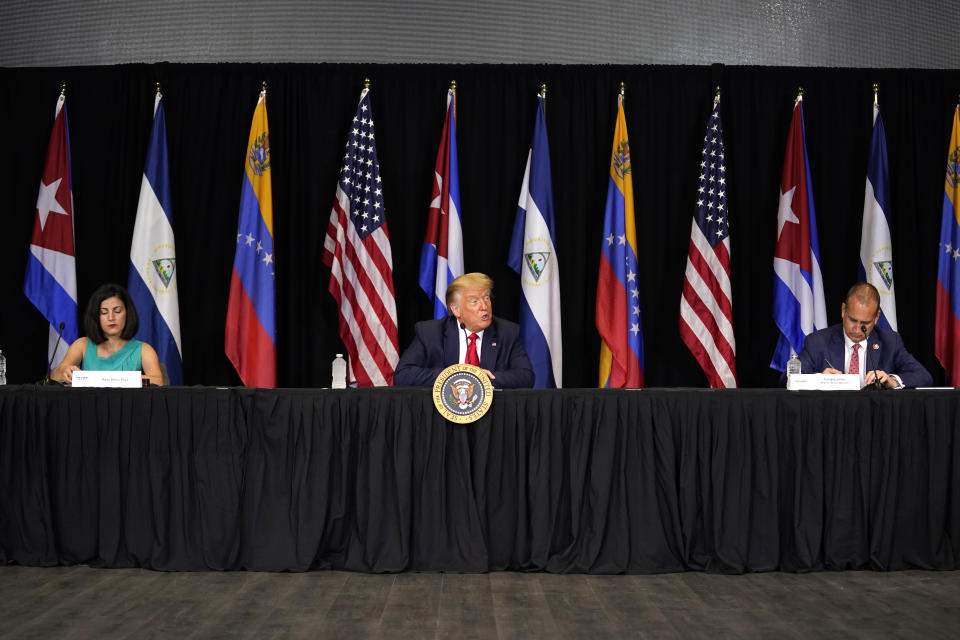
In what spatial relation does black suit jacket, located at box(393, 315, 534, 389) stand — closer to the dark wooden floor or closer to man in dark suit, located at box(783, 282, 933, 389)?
the dark wooden floor

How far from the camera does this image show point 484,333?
14.6 feet

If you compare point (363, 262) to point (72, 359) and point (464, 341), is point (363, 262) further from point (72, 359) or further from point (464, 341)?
point (72, 359)

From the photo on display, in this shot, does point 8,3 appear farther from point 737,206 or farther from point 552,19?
point 737,206

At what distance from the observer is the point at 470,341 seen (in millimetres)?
4461

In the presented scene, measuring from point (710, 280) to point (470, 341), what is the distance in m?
2.01

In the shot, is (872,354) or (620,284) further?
(620,284)

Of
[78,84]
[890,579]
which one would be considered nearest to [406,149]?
[78,84]

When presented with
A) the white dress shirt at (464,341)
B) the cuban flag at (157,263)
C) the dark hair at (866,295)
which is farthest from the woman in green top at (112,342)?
the dark hair at (866,295)

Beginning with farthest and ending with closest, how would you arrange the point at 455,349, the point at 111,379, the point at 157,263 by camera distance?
the point at 157,263, the point at 455,349, the point at 111,379

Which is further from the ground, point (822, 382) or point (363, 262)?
point (363, 262)

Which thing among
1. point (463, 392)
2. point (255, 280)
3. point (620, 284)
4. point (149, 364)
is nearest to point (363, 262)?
point (255, 280)

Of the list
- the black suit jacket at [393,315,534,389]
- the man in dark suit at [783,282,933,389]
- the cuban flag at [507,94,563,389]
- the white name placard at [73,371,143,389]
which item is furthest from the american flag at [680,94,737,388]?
the white name placard at [73,371,143,389]

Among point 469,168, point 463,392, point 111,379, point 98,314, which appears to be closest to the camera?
point 463,392

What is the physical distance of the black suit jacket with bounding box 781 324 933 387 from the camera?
447 cm
